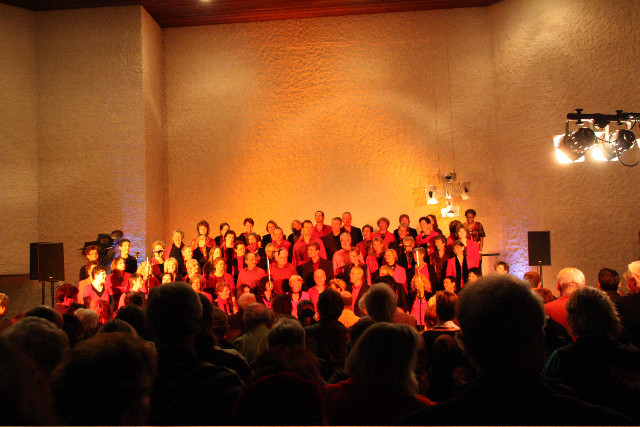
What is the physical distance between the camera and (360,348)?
183 cm

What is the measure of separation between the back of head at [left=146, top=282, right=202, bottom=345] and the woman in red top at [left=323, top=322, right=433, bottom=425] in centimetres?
58

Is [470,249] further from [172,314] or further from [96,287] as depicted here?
[172,314]

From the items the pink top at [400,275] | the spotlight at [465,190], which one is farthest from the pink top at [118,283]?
the spotlight at [465,190]

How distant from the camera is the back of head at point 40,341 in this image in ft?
5.69

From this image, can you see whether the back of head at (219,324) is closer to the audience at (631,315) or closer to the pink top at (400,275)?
the audience at (631,315)

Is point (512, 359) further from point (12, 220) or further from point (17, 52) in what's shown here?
point (17, 52)

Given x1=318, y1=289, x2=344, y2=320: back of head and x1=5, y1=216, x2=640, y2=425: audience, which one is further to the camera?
x1=318, y1=289, x2=344, y2=320: back of head

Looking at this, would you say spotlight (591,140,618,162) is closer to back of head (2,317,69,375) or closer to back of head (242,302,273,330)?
back of head (242,302,273,330)

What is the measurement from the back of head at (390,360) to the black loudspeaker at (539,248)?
24.3 feet

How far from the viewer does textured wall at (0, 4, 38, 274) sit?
9.86 meters

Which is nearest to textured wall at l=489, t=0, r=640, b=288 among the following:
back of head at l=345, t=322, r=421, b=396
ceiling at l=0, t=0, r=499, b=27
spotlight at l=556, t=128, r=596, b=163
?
ceiling at l=0, t=0, r=499, b=27

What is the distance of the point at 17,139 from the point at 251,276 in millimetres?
5102

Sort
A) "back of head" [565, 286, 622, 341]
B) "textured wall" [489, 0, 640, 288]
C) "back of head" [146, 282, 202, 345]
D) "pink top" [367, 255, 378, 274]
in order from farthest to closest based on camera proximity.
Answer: "textured wall" [489, 0, 640, 288] → "pink top" [367, 255, 378, 274] → "back of head" [565, 286, 622, 341] → "back of head" [146, 282, 202, 345]

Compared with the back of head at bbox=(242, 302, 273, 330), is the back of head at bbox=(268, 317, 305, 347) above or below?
above
